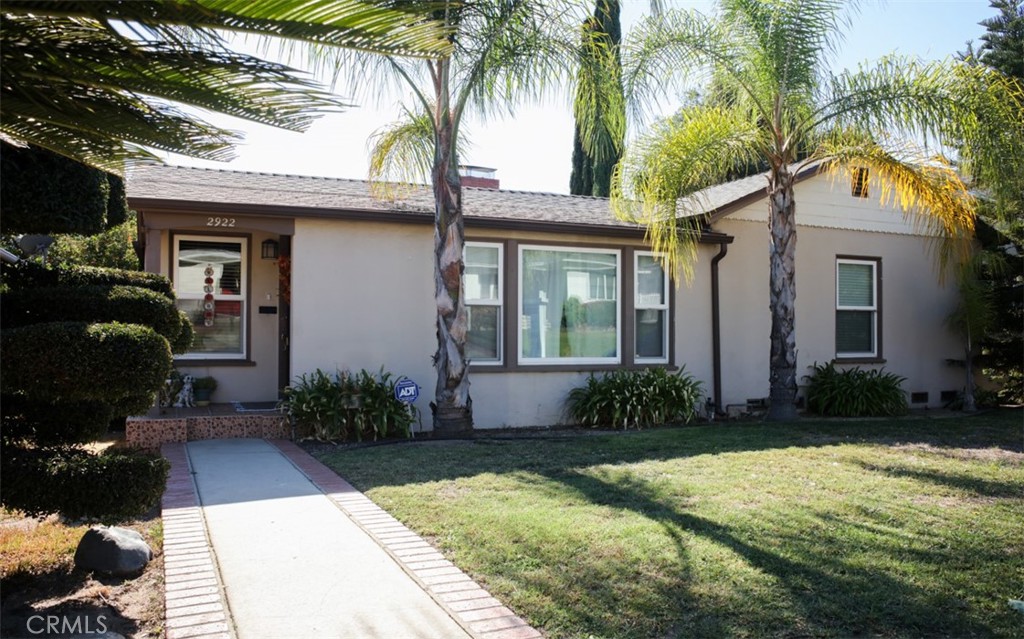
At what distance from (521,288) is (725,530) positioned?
258 inches

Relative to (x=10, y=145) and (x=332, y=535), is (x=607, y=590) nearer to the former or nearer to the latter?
(x=332, y=535)

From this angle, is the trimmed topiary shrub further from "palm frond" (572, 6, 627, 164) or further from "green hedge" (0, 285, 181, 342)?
"green hedge" (0, 285, 181, 342)

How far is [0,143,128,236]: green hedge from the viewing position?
4246mm

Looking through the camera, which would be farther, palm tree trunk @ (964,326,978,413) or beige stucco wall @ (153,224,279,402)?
palm tree trunk @ (964,326,978,413)

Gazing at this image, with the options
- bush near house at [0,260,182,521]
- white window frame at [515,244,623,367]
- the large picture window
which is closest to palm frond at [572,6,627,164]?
white window frame at [515,244,623,367]

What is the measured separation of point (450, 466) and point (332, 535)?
97.2 inches

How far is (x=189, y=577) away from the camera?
14.9ft

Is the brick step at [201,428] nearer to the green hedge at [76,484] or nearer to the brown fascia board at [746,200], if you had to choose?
the green hedge at [76,484]

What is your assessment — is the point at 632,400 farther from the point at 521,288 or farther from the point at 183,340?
the point at 183,340

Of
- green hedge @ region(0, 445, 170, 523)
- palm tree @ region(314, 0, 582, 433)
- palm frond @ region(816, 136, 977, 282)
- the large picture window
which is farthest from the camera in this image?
the large picture window

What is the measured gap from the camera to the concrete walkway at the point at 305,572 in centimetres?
390

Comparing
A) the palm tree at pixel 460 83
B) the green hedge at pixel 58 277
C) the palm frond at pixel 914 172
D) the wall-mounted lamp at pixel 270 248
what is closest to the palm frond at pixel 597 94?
the palm tree at pixel 460 83

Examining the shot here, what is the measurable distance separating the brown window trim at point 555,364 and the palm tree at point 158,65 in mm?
7029

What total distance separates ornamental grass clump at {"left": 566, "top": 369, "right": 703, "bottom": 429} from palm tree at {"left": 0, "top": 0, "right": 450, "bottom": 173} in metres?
7.63
